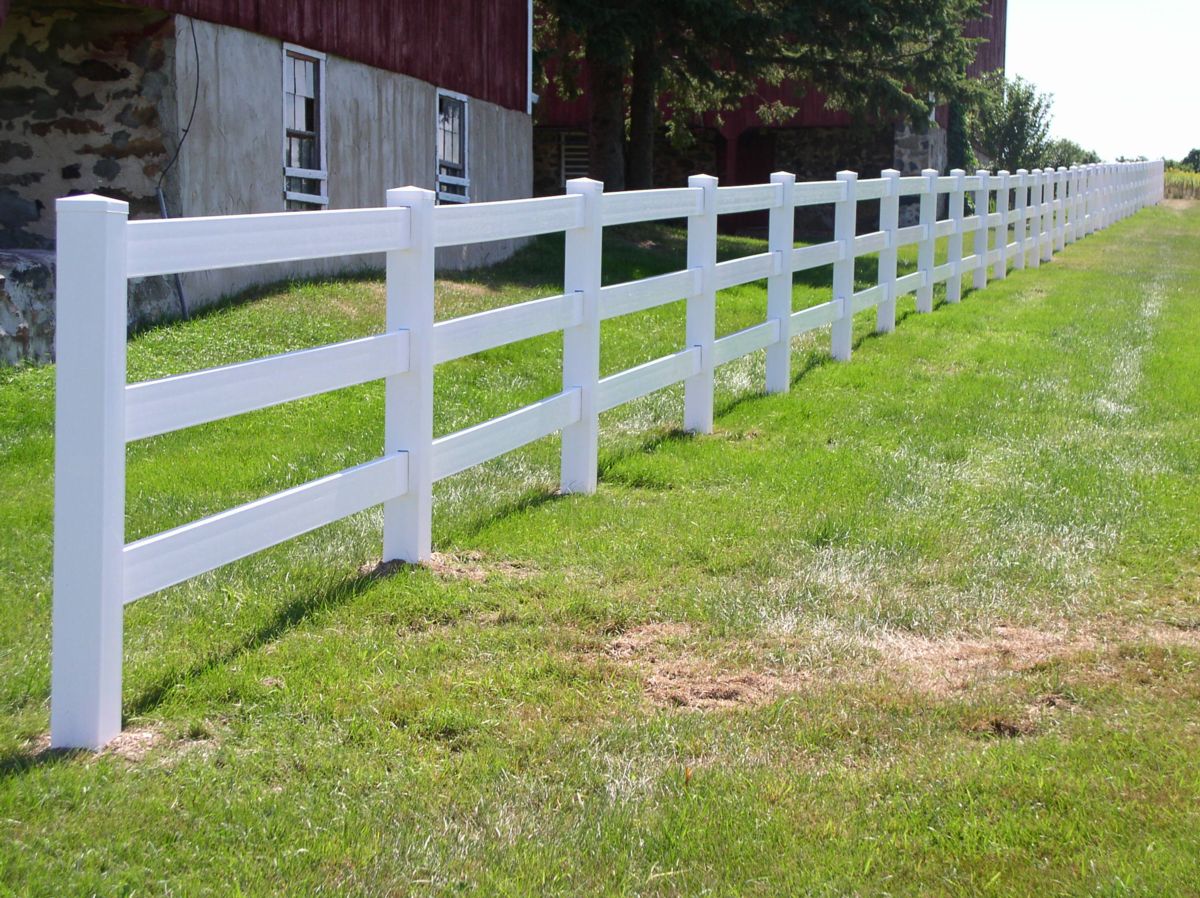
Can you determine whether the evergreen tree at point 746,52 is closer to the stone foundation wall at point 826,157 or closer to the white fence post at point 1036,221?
the white fence post at point 1036,221

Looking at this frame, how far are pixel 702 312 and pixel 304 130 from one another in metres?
7.38

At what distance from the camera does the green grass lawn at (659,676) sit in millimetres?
3258

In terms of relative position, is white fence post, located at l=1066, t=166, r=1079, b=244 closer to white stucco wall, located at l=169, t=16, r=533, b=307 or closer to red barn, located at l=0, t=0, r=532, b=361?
white stucco wall, located at l=169, t=16, r=533, b=307

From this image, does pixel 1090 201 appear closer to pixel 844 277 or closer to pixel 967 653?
pixel 844 277

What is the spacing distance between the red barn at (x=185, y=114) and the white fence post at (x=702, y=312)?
4.36 metres

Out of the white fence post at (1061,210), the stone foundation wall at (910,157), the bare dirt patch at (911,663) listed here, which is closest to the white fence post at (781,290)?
the bare dirt patch at (911,663)

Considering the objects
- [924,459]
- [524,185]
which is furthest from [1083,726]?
[524,185]

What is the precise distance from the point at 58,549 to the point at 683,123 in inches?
919

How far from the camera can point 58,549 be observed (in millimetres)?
3779

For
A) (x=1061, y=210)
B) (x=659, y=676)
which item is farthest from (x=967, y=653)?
(x=1061, y=210)

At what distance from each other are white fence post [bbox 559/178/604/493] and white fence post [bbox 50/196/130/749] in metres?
3.26

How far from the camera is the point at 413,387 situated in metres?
5.46

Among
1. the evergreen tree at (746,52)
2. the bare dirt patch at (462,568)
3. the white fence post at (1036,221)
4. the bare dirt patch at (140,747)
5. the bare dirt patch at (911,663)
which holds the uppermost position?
the evergreen tree at (746,52)

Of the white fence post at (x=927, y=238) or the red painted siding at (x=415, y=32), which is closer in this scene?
the red painted siding at (x=415, y=32)
